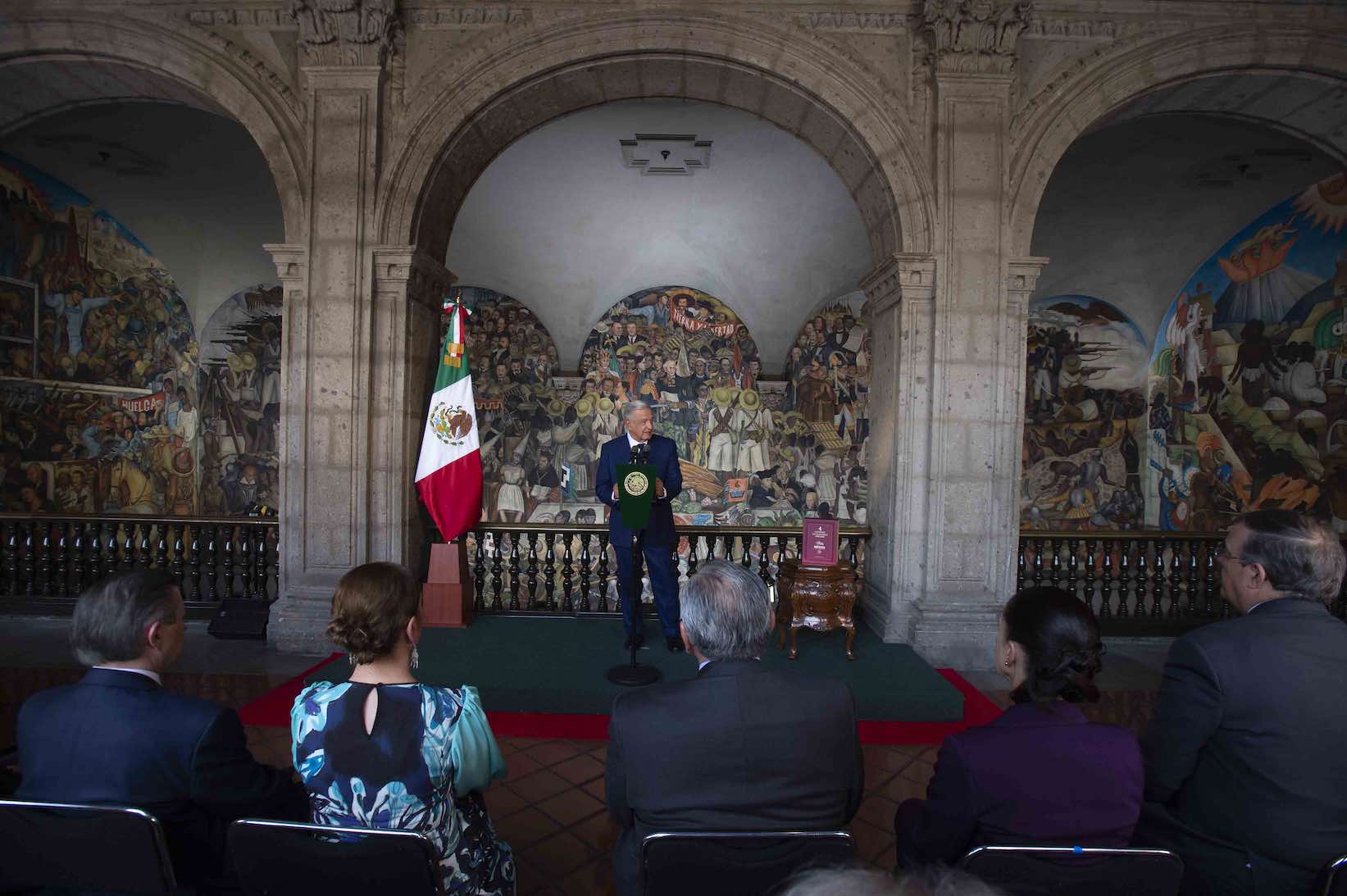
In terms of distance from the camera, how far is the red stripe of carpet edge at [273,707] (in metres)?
4.10

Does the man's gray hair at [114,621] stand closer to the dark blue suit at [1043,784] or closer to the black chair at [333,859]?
the black chair at [333,859]

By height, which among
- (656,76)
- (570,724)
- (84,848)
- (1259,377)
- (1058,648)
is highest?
(656,76)

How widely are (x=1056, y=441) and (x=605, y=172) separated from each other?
25.4 feet

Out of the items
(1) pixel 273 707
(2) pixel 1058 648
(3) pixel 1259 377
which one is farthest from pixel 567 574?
(3) pixel 1259 377

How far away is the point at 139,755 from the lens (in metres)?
1.66

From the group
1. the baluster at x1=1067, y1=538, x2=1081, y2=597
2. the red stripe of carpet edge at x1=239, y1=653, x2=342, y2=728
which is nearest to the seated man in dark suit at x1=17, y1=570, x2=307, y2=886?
the red stripe of carpet edge at x1=239, y1=653, x2=342, y2=728

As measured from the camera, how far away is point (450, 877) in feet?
6.00

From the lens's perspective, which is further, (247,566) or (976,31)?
(247,566)

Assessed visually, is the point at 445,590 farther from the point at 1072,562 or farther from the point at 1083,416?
the point at 1083,416

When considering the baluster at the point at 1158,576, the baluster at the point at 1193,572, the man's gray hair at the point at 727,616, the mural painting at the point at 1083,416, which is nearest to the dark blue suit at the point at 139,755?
the man's gray hair at the point at 727,616

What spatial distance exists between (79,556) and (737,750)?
7517 mm

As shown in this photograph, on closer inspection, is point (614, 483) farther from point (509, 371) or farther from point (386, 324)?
point (509, 371)

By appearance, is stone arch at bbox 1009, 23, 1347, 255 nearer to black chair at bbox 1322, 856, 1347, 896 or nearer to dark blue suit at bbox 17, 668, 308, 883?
black chair at bbox 1322, 856, 1347, 896

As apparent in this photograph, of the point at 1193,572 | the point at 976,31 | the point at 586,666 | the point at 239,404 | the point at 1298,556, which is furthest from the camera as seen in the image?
the point at 239,404
